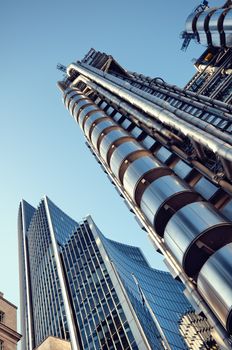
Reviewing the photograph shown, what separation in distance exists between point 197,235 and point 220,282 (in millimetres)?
3323

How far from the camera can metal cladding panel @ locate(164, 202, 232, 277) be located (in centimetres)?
2241

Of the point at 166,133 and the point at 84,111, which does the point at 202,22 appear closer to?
the point at 84,111

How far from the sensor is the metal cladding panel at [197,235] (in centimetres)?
2241

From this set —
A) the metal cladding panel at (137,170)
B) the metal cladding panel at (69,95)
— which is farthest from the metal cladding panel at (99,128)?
the metal cladding panel at (69,95)

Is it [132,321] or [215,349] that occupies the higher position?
[215,349]

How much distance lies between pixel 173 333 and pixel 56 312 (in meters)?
41.6

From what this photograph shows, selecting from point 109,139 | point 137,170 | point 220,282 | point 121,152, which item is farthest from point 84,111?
point 220,282

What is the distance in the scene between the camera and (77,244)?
142375 mm

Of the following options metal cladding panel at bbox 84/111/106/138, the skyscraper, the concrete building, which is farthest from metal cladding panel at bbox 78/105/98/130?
the skyscraper

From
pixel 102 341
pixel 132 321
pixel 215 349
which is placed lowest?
pixel 102 341

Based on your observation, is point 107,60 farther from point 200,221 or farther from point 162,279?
point 162,279

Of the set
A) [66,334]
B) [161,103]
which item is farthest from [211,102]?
[66,334]

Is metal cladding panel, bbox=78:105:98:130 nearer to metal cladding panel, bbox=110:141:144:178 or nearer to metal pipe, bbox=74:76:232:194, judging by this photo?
metal pipe, bbox=74:76:232:194

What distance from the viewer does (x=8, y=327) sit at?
3703cm
